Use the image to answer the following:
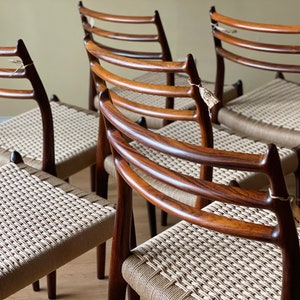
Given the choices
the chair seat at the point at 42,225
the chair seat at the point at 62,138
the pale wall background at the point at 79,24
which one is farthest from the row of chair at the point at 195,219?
the pale wall background at the point at 79,24

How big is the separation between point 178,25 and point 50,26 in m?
0.49

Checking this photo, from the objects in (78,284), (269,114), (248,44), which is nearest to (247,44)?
(248,44)

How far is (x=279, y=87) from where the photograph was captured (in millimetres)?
2027

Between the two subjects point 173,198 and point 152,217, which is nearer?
point 173,198

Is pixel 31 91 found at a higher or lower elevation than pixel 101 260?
higher

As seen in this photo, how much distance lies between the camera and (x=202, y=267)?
1.16m

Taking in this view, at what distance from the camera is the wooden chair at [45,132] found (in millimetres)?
1461

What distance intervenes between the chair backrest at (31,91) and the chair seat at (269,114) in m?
0.56

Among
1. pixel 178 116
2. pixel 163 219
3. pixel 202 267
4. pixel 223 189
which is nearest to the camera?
pixel 223 189

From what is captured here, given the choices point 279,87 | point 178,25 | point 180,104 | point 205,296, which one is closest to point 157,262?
point 205,296

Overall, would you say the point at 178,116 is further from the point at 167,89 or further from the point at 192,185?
the point at 192,185

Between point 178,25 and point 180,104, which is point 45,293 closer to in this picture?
point 180,104

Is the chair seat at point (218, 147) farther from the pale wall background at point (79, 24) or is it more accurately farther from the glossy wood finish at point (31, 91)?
the pale wall background at point (79, 24)

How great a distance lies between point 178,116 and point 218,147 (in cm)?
39
